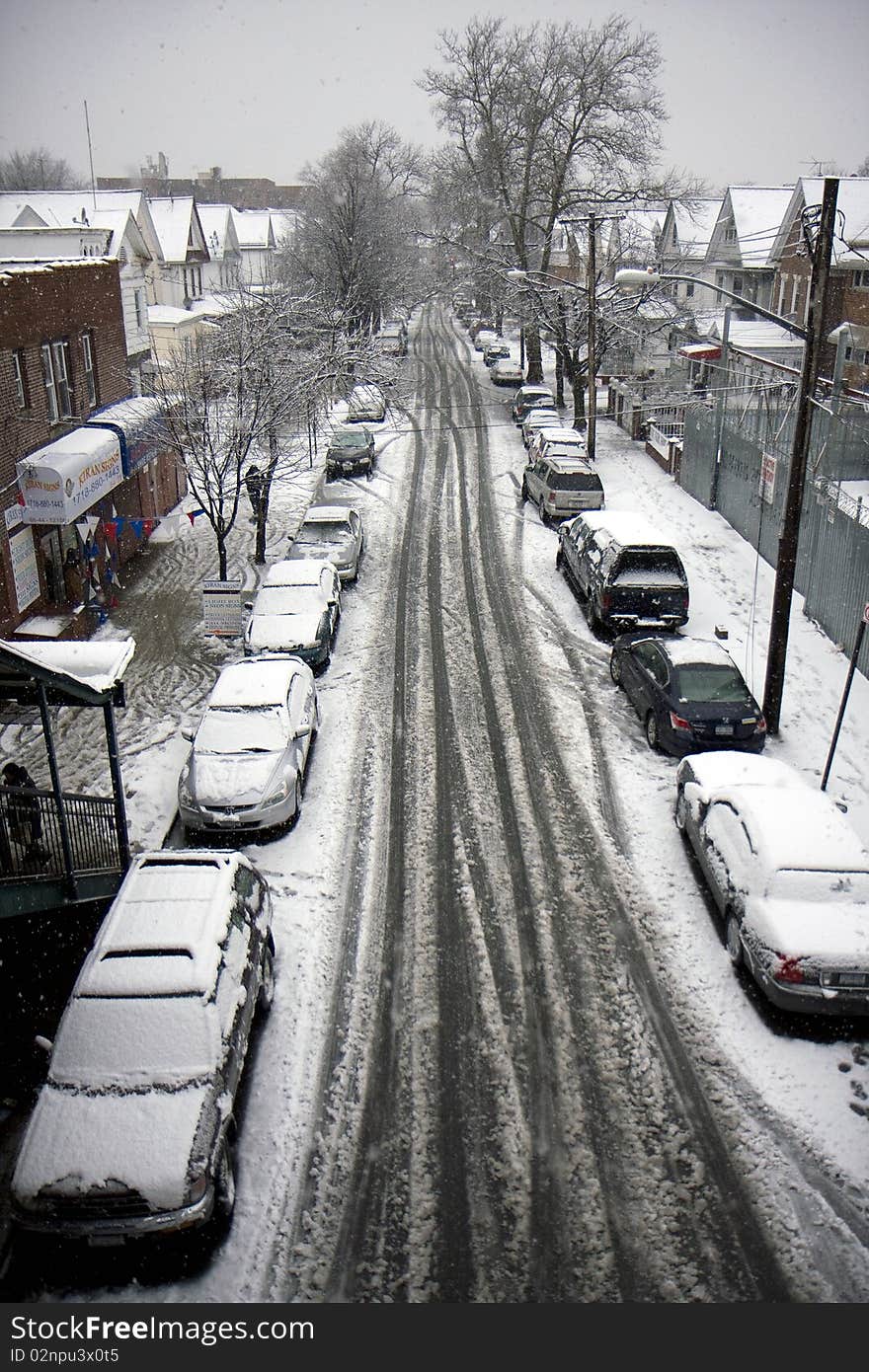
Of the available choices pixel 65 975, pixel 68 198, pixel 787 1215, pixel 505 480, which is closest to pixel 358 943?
pixel 65 975

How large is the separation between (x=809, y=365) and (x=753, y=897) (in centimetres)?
741

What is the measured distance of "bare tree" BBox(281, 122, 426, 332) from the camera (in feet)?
148

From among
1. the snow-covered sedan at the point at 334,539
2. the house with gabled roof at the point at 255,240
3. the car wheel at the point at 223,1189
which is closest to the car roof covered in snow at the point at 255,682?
the snow-covered sedan at the point at 334,539

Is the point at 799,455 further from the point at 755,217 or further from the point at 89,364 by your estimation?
the point at 755,217

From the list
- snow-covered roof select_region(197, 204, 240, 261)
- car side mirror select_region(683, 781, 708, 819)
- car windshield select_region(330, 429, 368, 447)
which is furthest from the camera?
snow-covered roof select_region(197, 204, 240, 261)

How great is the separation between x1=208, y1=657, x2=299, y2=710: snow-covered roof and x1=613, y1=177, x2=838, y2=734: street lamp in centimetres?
724

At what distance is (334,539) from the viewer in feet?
72.5

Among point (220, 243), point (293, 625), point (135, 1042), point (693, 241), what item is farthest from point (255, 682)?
point (220, 243)

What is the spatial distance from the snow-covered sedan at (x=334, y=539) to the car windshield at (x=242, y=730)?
26.9ft

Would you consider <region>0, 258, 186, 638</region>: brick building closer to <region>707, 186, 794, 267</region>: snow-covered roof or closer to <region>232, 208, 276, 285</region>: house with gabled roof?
<region>707, 186, 794, 267</region>: snow-covered roof

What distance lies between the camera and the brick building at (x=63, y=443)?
1770 centimetres

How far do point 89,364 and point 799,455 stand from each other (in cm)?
1621

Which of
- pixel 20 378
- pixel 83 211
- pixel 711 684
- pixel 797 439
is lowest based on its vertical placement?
pixel 711 684

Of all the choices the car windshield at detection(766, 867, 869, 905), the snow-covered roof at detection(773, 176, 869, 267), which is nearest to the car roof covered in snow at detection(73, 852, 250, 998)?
the car windshield at detection(766, 867, 869, 905)
